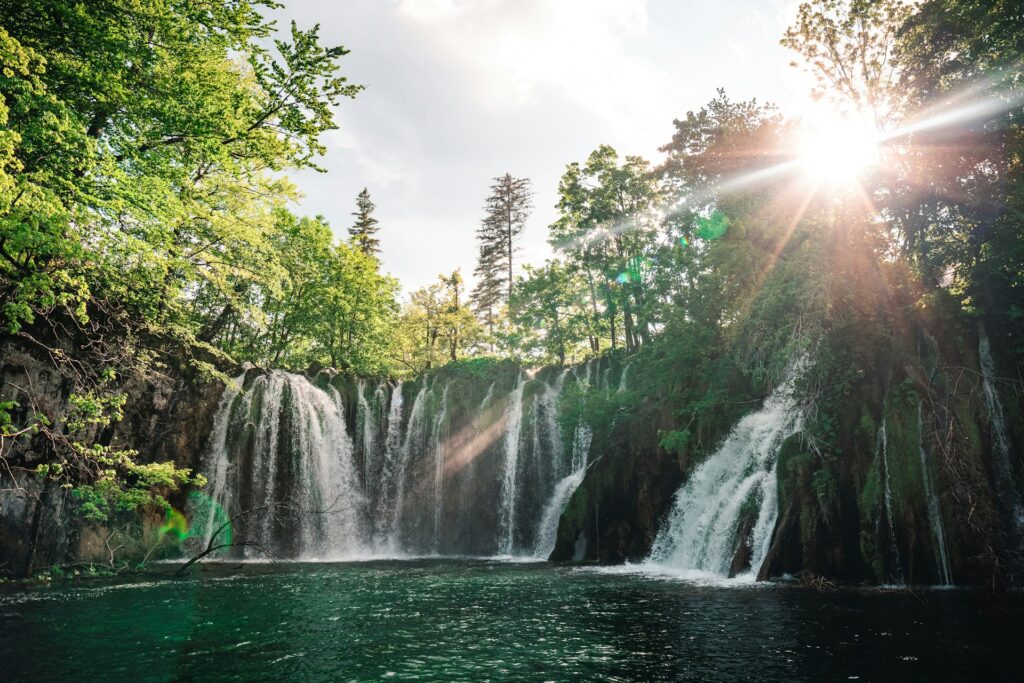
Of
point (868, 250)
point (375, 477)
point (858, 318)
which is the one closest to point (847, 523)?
point (858, 318)

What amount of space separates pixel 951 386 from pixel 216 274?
53.1 feet

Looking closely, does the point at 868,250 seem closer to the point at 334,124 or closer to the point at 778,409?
the point at 778,409

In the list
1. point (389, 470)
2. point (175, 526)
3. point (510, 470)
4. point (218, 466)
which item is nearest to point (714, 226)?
point (510, 470)

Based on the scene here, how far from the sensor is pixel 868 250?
13781 millimetres

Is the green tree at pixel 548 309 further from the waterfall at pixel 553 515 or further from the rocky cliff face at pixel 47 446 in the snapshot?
the rocky cliff face at pixel 47 446

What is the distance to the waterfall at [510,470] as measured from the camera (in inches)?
1064

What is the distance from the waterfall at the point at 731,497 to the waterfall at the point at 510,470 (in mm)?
9657

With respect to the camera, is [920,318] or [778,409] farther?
[778,409]

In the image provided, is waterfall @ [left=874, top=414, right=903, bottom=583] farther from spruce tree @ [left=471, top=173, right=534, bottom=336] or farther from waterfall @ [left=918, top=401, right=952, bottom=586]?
spruce tree @ [left=471, top=173, right=534, bottom=336]

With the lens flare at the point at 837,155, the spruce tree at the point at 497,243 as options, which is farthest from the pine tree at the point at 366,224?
the lens flare at the point at 837,155

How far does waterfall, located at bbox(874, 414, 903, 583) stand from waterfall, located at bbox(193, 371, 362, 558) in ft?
66.7

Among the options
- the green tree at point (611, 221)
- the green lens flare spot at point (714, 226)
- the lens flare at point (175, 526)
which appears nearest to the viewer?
the green lens flare spot at point (714, 226)

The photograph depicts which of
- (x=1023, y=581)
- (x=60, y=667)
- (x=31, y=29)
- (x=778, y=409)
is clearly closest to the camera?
(x=60, y=667)

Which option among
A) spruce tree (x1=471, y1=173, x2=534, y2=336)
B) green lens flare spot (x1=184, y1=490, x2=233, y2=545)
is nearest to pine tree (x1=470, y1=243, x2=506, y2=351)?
spruce tree (x1=471, y1=173, x2=534, y2=336)
